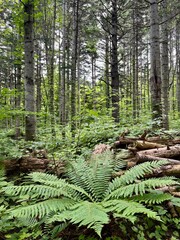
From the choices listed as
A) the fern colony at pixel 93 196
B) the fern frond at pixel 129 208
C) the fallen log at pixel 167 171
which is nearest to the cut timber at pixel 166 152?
the fallen log at pixel 167 171

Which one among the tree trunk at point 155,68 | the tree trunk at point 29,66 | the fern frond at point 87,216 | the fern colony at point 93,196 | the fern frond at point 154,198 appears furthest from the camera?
the tree trunk at point 155,68

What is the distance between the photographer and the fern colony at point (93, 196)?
1.60m

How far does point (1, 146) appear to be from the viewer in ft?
11.4

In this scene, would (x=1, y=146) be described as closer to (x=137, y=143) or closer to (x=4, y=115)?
(x=4, y=115)

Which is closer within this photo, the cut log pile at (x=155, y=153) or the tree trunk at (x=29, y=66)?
the cut log pile at (x=155, y=153)

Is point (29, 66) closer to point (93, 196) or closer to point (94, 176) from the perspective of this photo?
point (94, 176)

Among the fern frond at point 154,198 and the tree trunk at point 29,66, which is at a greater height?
the tree trunk at point 29,66

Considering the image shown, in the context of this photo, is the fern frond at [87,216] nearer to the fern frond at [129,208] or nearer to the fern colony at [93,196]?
the fern colony at [93,196]

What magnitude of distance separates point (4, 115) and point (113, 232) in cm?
237

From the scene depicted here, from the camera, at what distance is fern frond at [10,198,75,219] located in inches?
64.3

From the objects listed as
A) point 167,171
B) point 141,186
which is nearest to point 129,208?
point 141,186

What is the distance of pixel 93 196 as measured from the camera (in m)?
2.32

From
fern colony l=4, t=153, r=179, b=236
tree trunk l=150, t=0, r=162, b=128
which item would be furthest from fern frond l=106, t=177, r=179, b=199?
tree trunk l=150, t=0, r=162, b=128

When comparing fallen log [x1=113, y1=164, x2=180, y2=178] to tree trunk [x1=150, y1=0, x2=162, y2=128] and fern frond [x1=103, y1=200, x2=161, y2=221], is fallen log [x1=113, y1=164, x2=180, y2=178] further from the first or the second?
tree trunk [x1=150, y1=0, x2=162, y2=128]
